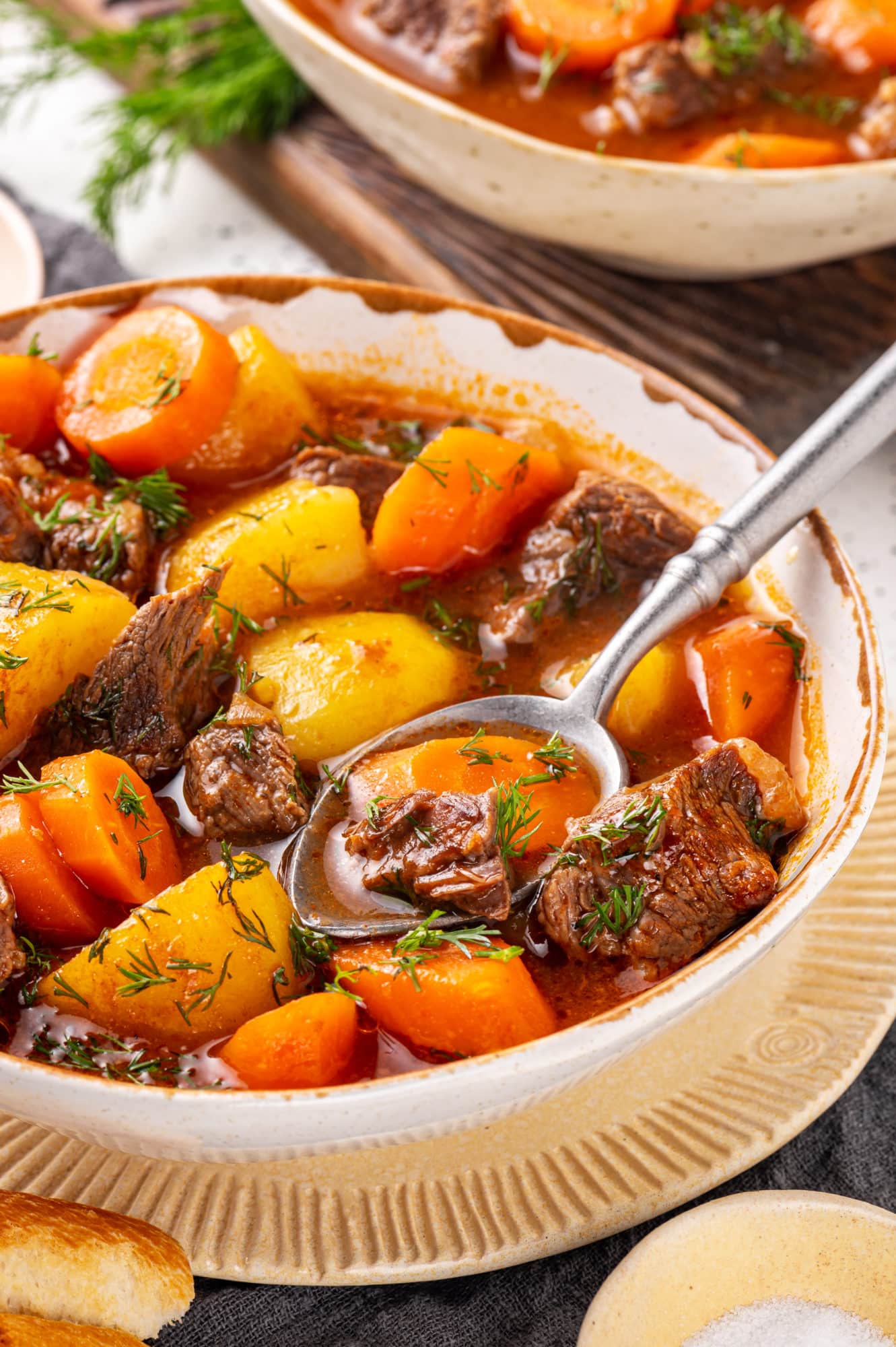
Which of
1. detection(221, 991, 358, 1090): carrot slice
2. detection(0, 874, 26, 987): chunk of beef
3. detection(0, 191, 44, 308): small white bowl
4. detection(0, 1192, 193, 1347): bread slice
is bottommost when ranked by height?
detection(0, 191, 44, 308): small white bowl

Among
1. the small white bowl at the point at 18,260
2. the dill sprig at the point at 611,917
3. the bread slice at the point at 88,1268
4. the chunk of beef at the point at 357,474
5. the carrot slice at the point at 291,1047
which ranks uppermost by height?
the dill sprig at the point at 611,917

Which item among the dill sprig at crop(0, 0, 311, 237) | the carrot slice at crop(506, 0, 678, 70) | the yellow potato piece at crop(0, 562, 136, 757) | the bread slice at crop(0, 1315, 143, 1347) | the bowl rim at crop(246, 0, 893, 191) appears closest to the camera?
the bread slice at crop(0, 1315, 143, 1347)

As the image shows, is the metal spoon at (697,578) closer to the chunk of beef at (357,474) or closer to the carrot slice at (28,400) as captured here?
the chunk of beef at (357,474)

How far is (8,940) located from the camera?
6.51 ft

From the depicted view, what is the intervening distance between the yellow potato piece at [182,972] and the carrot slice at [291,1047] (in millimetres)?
69

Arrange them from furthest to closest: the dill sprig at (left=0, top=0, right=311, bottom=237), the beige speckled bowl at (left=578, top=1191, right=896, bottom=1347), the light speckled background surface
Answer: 1. the light speckled background surface
2. the dill sprig at (left=0, top=0, right=311, bottom=237)
3. the beige speckled bowl at (left=578, top=1191, right=896, bottom=1347)

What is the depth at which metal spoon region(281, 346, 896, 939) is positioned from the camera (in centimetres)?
238

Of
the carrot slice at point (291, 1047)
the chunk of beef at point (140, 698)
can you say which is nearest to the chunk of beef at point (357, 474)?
the chunk of beef at point (140, 698)

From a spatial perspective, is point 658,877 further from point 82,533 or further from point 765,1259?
point 82,533

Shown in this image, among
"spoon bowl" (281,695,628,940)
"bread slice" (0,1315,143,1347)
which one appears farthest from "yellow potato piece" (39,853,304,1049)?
"bread slice" (0,1315,143,1347)

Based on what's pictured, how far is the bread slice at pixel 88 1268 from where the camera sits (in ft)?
5.91

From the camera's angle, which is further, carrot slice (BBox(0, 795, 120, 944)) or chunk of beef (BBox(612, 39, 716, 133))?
chunk of beef (BBox(612, 39, 716, 133))

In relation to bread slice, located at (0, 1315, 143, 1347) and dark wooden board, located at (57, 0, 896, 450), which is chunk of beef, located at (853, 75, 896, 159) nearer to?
dark wooden board, located at (57, 0, 896, 450)

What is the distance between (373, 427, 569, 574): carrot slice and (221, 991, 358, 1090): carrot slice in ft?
3.29
